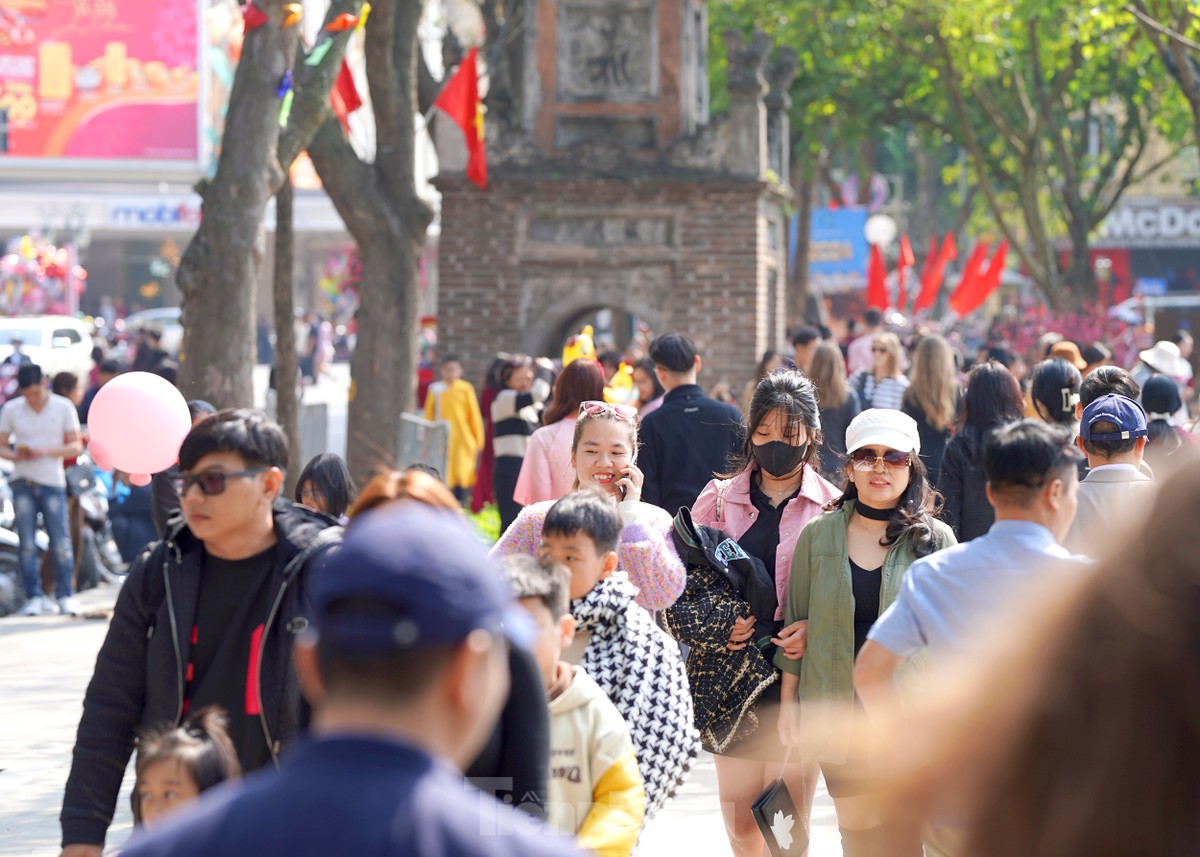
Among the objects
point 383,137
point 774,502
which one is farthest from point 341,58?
point 774,502

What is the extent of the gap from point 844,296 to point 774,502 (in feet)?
160

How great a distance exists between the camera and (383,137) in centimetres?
1795

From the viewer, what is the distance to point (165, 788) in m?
3.91

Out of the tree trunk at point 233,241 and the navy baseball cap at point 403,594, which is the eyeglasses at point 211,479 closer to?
the navy baseball cap at point 403,594

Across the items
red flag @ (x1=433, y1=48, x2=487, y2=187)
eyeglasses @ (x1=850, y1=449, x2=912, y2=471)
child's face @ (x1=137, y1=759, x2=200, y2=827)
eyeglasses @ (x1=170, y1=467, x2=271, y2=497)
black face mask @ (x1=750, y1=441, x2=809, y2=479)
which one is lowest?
child's face @ (x1=137, y1=759, x2=200, y2=827)

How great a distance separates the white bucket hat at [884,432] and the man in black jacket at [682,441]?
270cm

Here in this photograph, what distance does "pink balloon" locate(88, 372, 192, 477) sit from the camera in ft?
18.7

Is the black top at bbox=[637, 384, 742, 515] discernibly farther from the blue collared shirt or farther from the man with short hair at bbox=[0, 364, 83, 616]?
the man with short hair at bbox=[0, 364, 83, 616]

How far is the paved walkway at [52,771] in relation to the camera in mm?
7309

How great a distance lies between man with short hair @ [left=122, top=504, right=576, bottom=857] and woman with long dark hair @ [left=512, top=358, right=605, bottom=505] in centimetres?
611

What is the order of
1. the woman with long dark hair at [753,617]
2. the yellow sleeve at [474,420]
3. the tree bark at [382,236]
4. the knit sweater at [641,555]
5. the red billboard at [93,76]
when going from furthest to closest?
the red billboard at [93,76], the yellow sleeve at [474,420], the tree bark at [382,236], the woman with long dark hair at [753,617], the knit sweater at [641,555]

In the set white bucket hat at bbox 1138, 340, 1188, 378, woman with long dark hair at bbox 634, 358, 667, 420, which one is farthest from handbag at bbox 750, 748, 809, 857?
white bucket hat at bbox 1138, 340, 1188, 378

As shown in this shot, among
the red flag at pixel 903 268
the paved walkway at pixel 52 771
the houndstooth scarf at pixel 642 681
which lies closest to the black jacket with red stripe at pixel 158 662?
the houndstooth scarf at pixel 642 681

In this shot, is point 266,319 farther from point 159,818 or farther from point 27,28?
point 159,818
